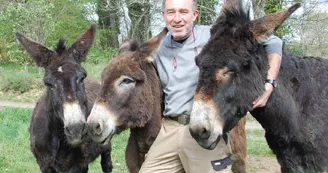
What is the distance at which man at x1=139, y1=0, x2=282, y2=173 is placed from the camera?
328 centimetres

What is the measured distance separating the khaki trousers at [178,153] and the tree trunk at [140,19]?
15.5 m

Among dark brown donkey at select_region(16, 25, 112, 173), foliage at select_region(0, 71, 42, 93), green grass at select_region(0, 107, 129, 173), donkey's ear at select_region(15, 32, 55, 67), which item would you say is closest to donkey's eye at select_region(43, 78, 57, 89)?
dark brown donkey at select_region(16, 25, 112, 173)

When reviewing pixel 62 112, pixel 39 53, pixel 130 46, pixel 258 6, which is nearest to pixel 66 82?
pixel 62 112

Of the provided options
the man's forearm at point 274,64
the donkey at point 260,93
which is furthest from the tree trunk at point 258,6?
the man's forearm at point 274,64

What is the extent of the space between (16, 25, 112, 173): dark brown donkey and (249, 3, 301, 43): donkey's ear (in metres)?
2.25

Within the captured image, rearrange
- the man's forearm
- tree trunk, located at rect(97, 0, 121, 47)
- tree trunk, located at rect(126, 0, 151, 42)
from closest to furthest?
the man's forearm → tree trunk, located at rect(126, 0, 151, 42) → tree trunk, located at rect(97, 0, 121, 47)

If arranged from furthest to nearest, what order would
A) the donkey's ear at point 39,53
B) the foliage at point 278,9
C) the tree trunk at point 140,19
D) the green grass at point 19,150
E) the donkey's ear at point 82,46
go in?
the tree trunk at point 140,19 → the foliage at point 278,9 → the green grass at point 19,150 → the donkey's ear at point 82,46 → the donkey's ear at point 39,53

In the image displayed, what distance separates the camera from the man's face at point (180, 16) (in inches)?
132

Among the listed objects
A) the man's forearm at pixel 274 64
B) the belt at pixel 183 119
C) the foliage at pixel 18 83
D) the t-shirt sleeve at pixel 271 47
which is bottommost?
the foliage at pixel 18 83

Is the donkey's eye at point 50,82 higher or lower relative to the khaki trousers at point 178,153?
higher

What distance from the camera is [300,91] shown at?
11.5 ft

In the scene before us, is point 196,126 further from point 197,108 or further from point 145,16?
point 145,16

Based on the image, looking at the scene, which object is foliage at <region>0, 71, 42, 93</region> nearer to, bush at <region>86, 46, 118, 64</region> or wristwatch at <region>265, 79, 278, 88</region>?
bush at <region>86, 46, 118, 64</region>

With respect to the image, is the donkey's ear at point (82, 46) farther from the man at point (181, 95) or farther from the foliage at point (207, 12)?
the foliage at point (207, 12)
